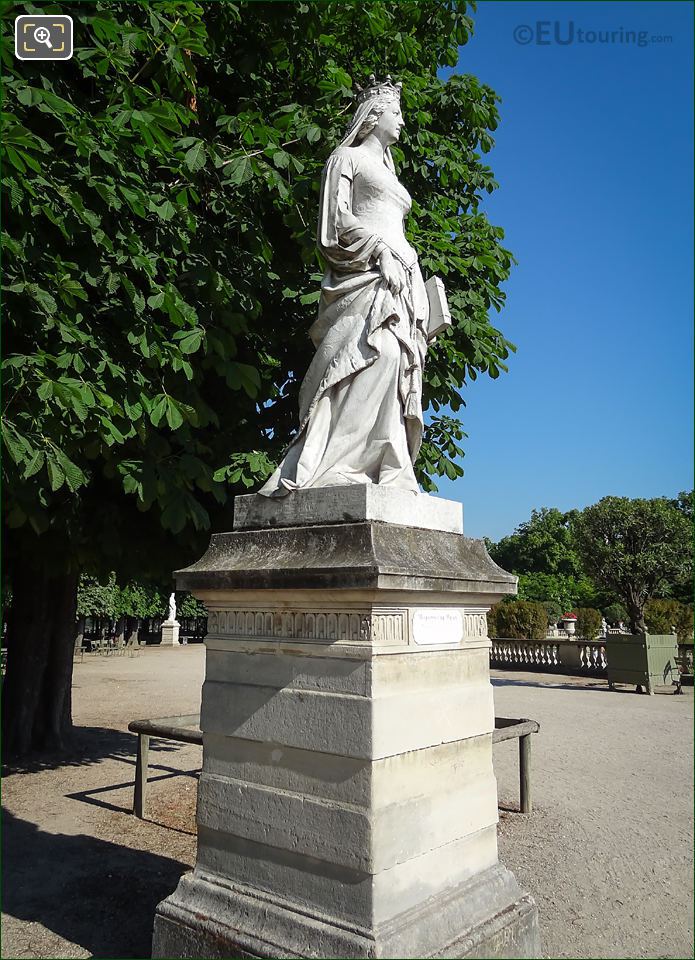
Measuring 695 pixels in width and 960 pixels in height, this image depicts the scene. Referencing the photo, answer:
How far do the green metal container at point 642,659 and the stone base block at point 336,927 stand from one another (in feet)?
46.3

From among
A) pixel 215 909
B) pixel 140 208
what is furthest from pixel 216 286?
pixel 215 909

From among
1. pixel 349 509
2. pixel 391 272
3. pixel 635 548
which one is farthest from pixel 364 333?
pixel 635 548

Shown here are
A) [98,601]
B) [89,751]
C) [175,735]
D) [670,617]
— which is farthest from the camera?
[98,601]

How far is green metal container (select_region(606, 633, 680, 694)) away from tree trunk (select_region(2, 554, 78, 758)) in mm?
12290

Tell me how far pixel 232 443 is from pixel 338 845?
4.23 metres

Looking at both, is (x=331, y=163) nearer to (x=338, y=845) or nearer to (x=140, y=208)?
(x=140, y=208)

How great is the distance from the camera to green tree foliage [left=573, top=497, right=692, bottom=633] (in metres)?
23.4

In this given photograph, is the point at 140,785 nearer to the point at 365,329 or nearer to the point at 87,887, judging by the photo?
the point at 87,887

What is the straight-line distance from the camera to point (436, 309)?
4355 mm

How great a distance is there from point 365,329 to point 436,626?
1.58m

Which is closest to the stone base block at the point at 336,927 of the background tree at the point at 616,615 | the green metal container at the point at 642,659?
the green metal container at the point at 642,659

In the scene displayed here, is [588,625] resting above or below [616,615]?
above

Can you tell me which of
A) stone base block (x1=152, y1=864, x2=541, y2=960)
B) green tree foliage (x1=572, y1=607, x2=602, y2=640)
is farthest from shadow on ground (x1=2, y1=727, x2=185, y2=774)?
green tree foliage (x1=572, y1=607, x2=602, y2=640)

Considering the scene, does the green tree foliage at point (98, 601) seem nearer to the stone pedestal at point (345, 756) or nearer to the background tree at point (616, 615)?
the background tree at point (616, 615)
